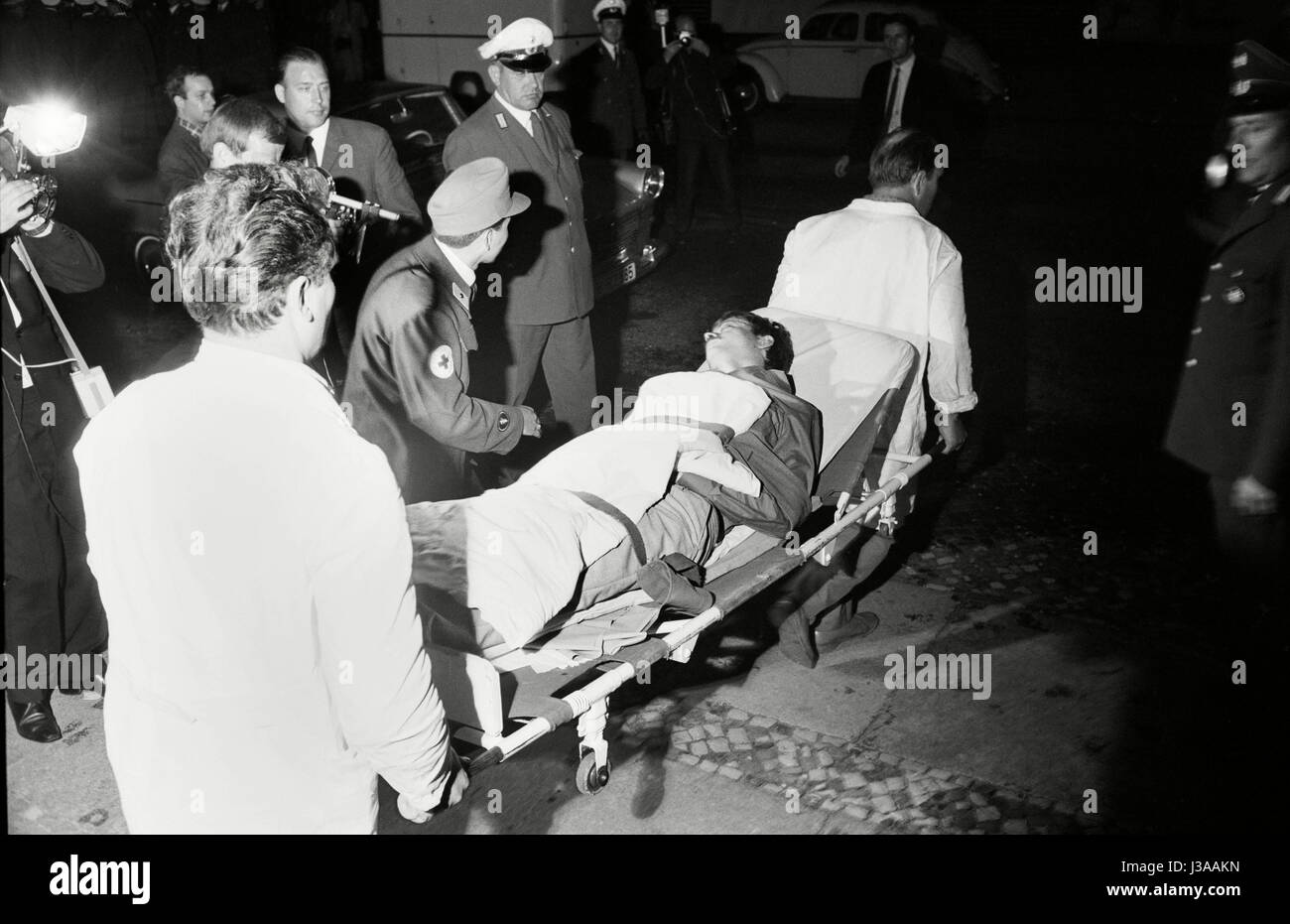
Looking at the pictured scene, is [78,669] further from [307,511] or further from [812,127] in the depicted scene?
[812,127]

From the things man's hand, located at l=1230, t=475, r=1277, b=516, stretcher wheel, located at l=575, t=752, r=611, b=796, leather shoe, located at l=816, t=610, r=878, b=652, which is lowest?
leather shoe, located at l=816, t=610, r=878, b=652

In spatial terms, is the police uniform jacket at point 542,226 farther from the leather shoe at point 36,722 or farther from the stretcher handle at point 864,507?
the leather shoe at point 36,722

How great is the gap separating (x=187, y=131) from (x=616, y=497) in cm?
314

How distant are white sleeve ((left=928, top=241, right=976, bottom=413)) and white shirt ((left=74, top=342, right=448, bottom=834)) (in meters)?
2.78

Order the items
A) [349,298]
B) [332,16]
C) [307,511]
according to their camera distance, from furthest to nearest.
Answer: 1. [332,16]
2. [349,298]
3. [307,511]

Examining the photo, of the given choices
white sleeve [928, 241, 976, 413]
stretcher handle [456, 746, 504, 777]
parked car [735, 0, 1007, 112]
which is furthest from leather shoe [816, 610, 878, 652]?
parked car [735, 0, 1007, 112]

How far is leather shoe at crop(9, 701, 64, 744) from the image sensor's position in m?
3.82

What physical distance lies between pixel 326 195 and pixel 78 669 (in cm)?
269

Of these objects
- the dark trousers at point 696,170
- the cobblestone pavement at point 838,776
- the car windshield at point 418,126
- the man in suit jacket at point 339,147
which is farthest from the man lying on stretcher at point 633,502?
the dark trousers at point 696,170

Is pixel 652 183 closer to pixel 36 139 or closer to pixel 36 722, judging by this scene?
pixel 36 139

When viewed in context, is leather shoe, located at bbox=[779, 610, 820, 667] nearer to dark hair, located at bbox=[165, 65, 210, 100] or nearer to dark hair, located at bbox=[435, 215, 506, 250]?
dark hair, located at bbox=[435, 215, 506, 250]

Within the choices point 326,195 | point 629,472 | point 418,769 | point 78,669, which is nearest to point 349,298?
point 78,669

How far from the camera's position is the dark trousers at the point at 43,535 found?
3.64 meters

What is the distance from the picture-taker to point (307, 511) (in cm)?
183
